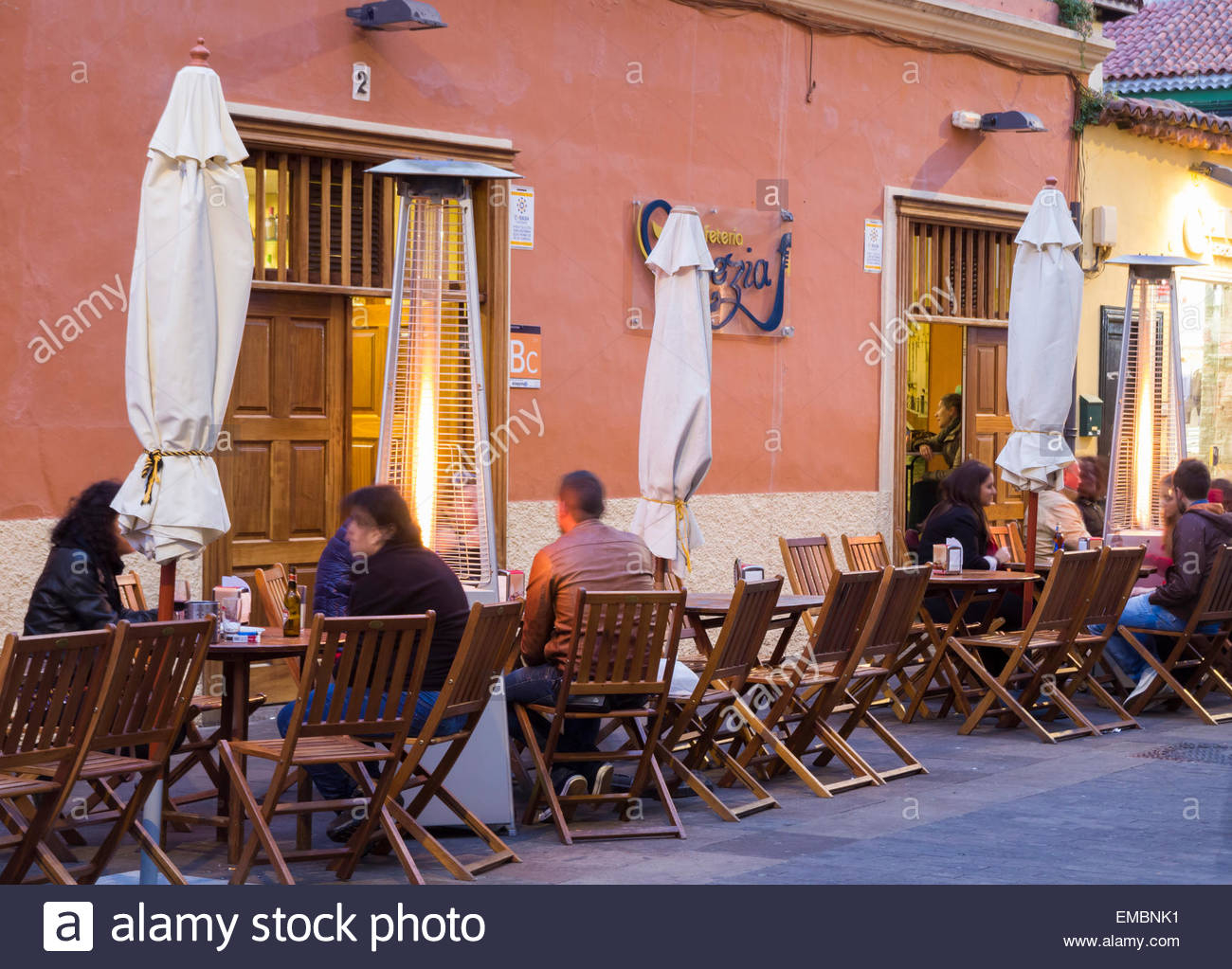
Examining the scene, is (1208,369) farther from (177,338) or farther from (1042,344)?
(177,338)

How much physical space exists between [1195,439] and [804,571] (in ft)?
34.5

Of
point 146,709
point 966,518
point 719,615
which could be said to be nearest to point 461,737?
point 146,709

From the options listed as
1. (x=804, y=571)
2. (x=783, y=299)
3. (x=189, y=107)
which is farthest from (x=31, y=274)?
(x=783, y=299)

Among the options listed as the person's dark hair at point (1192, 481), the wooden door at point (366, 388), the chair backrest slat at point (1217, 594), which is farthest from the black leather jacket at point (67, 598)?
the person's dark hair at point (1192, 481)

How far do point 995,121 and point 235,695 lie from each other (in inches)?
393

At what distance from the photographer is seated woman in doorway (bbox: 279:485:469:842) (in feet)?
21.2

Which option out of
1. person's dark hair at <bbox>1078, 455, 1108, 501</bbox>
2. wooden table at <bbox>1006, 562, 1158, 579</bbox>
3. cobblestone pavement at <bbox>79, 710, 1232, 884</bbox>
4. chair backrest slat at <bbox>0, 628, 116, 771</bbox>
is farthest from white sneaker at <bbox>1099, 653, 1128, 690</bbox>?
chair backrest slat at <bbox>0, 628, 116, 771</bbox>

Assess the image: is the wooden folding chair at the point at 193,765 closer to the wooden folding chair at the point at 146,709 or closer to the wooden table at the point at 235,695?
the wooden table at the point at 235,695

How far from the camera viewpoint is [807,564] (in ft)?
A: 34.5

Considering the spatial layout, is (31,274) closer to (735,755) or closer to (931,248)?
(735,755)

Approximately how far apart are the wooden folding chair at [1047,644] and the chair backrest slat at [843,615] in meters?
1.41

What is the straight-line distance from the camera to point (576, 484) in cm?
758

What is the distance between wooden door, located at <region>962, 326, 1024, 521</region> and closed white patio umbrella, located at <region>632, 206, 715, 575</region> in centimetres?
627

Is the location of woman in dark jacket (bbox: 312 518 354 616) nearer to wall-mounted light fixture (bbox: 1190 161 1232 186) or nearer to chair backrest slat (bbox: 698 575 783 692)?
chair backrest slat (bbox: 698 575 783 692)
